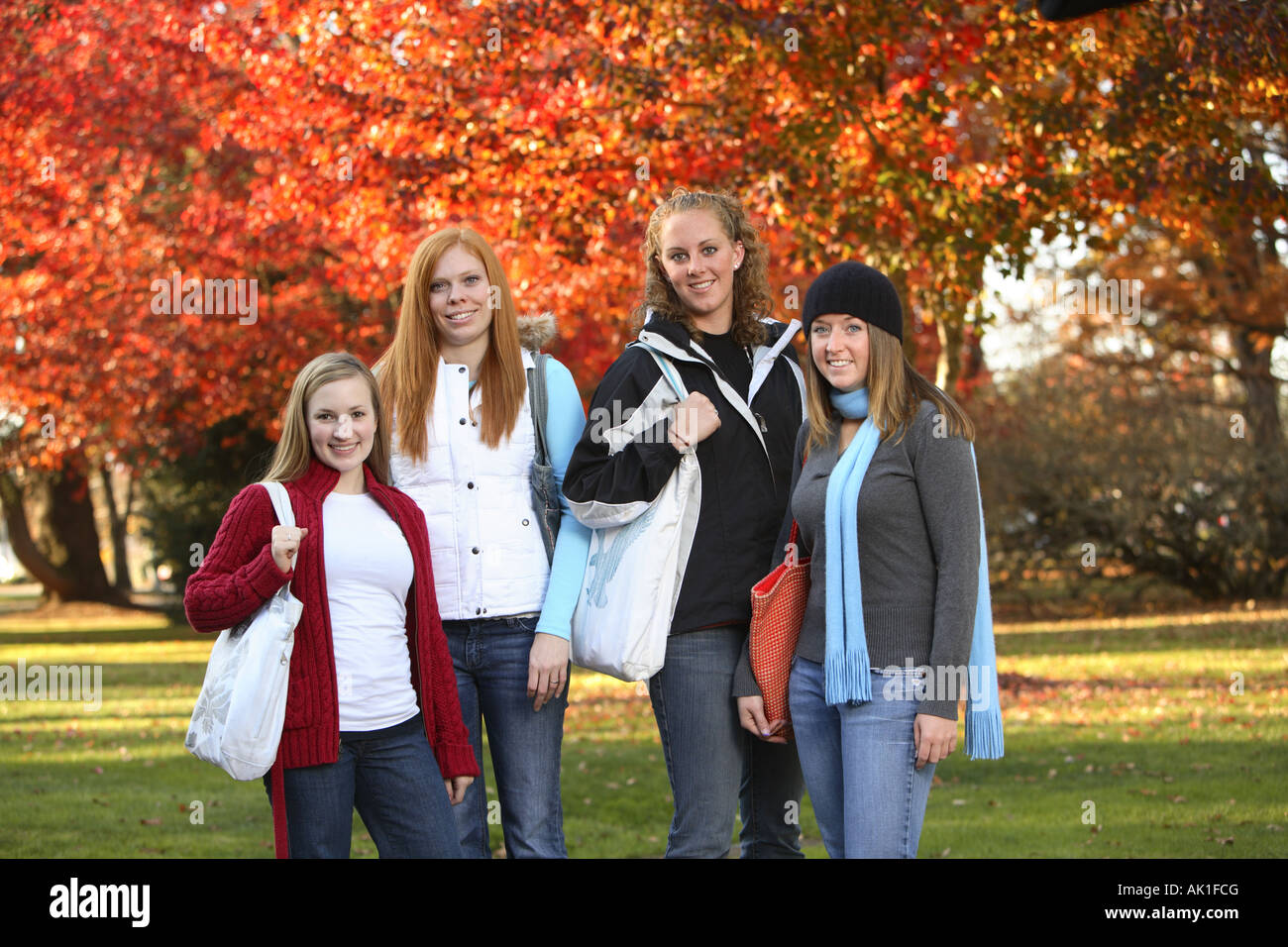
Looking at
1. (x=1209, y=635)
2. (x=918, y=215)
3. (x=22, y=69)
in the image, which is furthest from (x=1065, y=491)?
(x=22, y=69)

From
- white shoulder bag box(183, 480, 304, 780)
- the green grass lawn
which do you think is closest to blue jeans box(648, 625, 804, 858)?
white shoulder bag box(183, 480, 304, 780)

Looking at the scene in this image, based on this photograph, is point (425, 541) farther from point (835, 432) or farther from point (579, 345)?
point (579, 345)

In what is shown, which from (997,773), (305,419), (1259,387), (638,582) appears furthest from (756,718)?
(1259,387)

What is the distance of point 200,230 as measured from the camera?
15.0 m

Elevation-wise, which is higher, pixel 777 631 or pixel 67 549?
pixel 67 549

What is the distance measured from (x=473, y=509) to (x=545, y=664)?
19.9 inches

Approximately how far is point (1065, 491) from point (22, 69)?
13.5 metres

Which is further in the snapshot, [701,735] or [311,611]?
[701,735]

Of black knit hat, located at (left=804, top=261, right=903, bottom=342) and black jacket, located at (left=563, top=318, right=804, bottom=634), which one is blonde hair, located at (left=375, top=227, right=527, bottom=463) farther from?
black knit hat, located at (left=804, top=261, right=903, bottom=342)

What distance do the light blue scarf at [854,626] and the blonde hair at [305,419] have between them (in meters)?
1.32

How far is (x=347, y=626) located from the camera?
3434 millimetres

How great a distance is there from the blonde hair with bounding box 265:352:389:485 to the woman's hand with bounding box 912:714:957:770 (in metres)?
1.65

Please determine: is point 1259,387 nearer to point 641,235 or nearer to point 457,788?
point 641,235

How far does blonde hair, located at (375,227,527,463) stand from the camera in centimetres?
374
